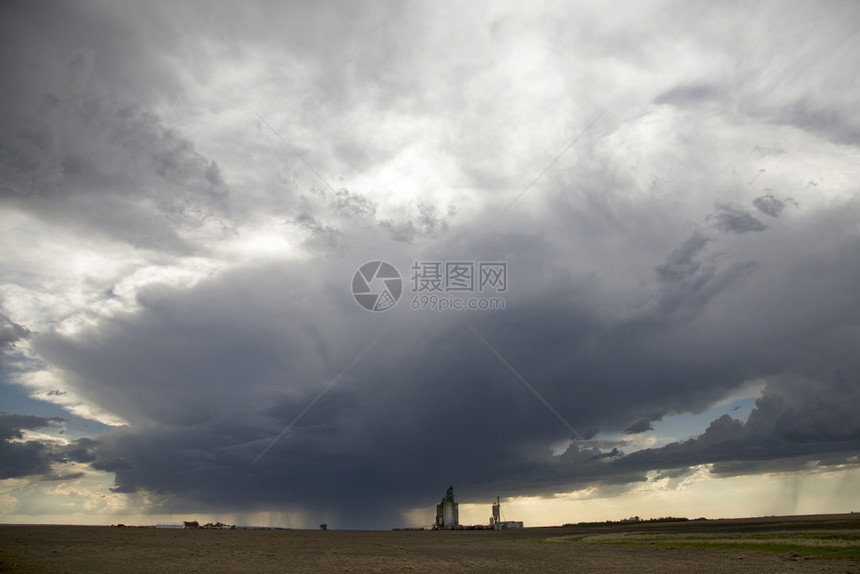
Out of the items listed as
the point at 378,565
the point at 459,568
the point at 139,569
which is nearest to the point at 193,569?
the point at 139,569

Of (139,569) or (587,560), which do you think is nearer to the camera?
(139,569)

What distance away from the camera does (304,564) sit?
59594mm

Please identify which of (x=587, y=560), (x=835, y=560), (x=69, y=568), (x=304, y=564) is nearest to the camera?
(x=69, y=568)

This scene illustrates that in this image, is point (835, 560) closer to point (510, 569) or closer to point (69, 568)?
point (510, 569)

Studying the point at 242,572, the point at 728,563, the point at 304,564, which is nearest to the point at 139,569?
the point at 242,572

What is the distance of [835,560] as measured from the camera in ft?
178

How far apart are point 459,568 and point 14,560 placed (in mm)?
46674

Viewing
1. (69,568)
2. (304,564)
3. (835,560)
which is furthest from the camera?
(304,564)

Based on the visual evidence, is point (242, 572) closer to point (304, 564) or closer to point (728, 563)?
point (304, 564)

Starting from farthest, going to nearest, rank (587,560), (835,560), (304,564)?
(587,560), (304,564), (835,560)

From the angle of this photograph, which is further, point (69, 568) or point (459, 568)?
point (459, 568)

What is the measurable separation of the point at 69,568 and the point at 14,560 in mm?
12908

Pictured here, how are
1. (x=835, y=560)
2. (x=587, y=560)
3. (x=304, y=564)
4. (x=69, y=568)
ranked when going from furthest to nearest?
(x=587, y=560) → (x=304, y=564) → (x=835, y=560) → (x=69, y=568)

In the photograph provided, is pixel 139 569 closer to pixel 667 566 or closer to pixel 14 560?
pixel 14 560
